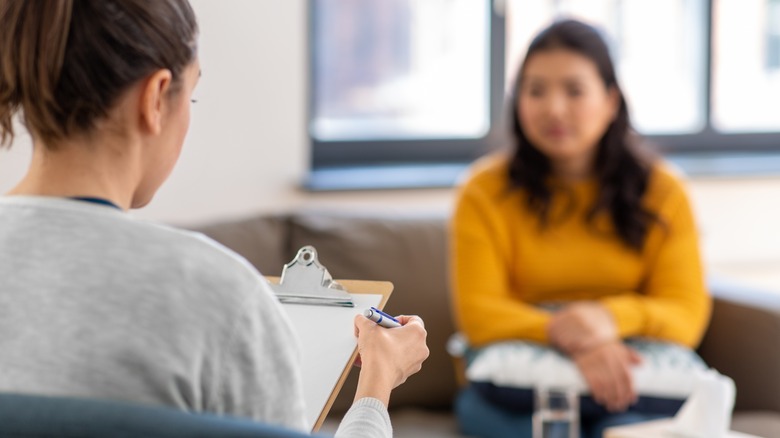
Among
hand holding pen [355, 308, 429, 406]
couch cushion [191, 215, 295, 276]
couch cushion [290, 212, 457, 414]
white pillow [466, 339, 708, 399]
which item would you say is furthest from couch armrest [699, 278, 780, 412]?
hand holding pen [355, 308, 429, 406]

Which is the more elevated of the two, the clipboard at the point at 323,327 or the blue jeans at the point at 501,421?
the clipboard at the point at 323,327

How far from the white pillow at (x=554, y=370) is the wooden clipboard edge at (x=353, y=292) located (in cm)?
137

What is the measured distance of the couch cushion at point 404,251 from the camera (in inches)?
88.1

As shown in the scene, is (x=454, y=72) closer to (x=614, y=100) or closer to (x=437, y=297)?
(x=614, y=100)

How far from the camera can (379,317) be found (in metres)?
0.79

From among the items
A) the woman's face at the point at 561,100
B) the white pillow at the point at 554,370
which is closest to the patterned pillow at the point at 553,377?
the white pillow at the point at 554,370

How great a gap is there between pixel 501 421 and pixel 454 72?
1435 mm

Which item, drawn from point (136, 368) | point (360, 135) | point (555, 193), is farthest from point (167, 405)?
point (360, 135)

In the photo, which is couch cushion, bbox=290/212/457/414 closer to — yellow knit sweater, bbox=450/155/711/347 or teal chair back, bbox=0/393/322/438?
yellow knit sweater, bbox=450/155/711/347

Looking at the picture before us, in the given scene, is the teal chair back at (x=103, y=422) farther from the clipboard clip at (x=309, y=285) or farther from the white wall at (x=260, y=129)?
the white wall at (x=260, y=129)

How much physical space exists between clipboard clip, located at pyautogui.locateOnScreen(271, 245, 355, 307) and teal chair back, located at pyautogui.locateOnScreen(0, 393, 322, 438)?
0.15 m

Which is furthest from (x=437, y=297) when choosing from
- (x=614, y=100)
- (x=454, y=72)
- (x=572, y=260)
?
(x=454, y=72)

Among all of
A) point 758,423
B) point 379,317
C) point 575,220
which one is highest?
point 379,317

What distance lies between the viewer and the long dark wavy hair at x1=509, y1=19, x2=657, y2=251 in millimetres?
2348
